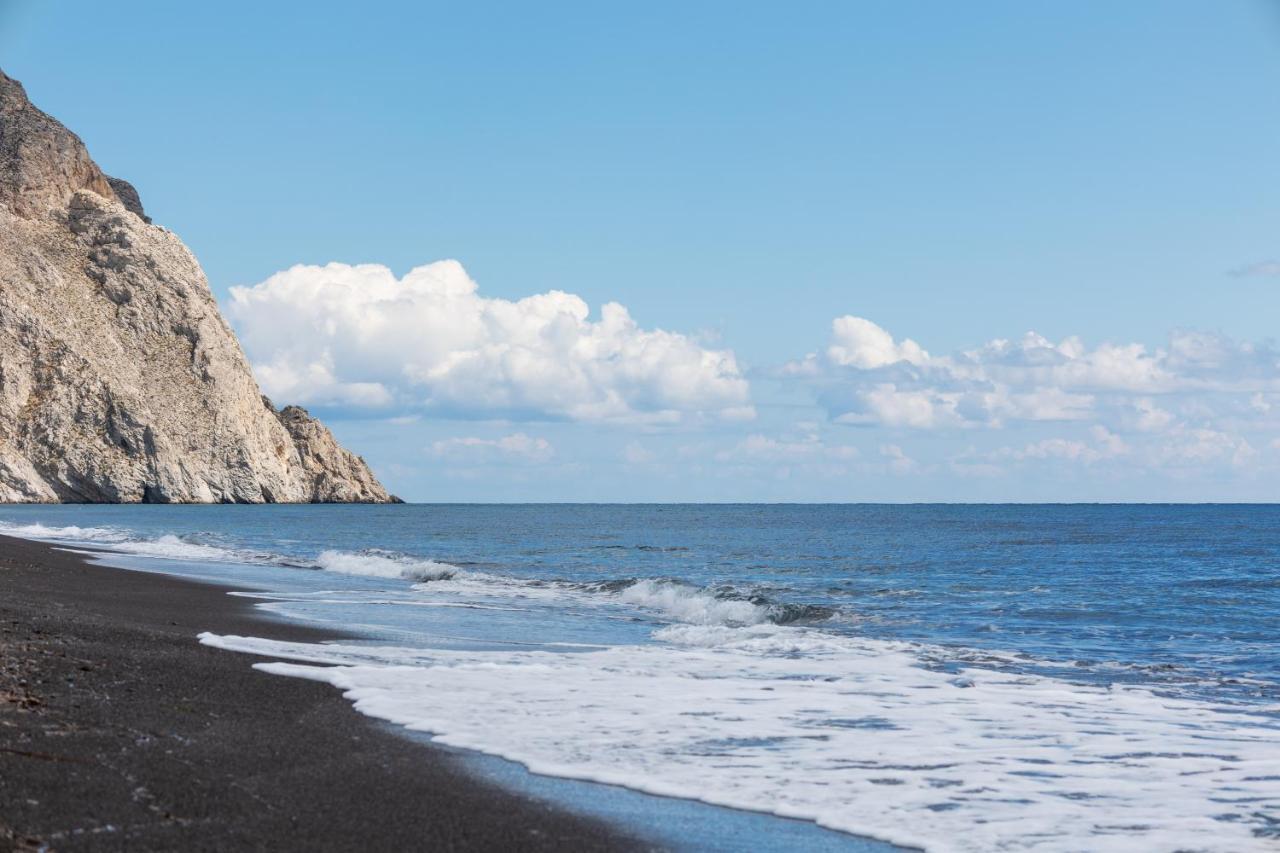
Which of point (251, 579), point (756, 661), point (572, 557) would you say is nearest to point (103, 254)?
point (572, 557)

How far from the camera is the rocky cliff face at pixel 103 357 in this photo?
11019cm

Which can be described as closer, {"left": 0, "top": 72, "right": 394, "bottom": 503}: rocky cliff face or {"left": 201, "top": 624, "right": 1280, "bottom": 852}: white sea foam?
{"left": 201, "top": 624, "right": 1280, "bottom": 852}: white sea foam

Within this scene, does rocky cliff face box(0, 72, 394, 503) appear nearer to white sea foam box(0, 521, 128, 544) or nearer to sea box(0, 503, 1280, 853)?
white sea foam box(0, 521, 128, 544)

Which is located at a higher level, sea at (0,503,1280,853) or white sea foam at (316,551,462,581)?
sea at (0,503,1280,853)

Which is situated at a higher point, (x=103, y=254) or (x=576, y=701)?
(x=103, y=254)

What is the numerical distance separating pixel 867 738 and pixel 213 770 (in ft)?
17.6

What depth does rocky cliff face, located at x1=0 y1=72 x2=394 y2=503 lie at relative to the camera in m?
110

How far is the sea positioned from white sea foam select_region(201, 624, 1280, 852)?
4cm

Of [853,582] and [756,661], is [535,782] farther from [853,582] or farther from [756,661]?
[853,582]

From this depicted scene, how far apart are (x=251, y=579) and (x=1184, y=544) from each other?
169 ft

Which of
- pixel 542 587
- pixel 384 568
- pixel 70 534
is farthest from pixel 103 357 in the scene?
pixel 542 587

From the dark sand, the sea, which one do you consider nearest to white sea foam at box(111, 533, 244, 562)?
the sea

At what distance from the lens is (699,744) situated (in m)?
8.88

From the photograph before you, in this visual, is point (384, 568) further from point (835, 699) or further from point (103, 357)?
point (103, 357)
